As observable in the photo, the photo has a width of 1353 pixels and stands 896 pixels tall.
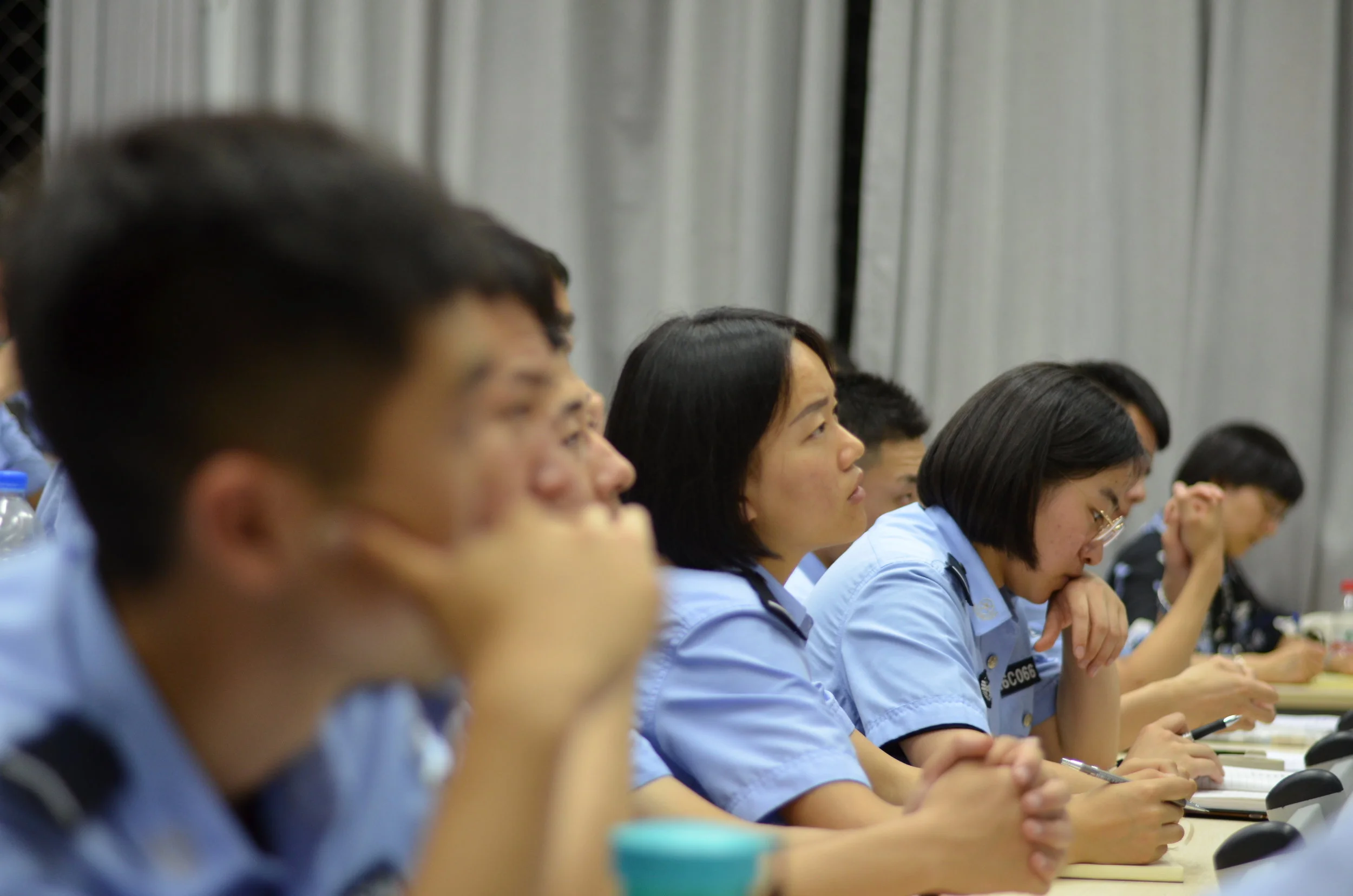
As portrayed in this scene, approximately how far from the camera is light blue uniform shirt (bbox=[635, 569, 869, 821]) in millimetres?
1389

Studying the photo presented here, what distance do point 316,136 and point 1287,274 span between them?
13.3 ft

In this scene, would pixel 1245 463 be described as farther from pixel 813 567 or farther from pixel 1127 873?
pixel 1127 873

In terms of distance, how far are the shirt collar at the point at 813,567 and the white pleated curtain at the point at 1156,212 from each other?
4.58 feet

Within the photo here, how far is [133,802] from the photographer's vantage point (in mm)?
648

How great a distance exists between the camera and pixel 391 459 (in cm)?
64

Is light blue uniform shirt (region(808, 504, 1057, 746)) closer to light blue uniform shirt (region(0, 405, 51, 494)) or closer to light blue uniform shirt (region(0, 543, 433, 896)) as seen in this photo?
light blue uniform shirt (region(0, 543, 433, 896))

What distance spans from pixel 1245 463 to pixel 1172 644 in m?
1.26

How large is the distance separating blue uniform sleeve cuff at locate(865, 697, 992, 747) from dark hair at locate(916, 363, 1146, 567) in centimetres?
31

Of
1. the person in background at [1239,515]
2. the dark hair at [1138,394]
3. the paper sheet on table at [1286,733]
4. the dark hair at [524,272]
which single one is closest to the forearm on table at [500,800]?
the dark hair at [524,272]

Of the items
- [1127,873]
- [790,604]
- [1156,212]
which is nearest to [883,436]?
[790,604]

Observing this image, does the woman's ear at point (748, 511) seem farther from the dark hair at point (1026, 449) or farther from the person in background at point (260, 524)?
the person in background at point (260, 524)

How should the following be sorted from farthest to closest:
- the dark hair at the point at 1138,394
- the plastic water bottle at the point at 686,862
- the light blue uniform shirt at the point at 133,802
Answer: the dark hair at the point at 1138,394 < the light blue uniform shirt at the point at 133,802 < the plastic water bottle at the point at 686,862

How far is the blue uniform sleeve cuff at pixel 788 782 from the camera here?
1.38 m

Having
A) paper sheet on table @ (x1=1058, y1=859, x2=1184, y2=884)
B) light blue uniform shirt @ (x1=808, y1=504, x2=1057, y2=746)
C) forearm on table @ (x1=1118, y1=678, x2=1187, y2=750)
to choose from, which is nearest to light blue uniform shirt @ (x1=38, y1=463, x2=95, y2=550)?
light blue uniform shirt @ (x1=808, y1=504, x2=1057, y2=746)
